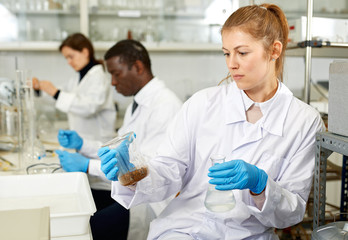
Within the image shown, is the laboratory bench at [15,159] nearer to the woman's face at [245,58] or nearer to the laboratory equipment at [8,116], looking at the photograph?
the laboratory equipment at [8,116]

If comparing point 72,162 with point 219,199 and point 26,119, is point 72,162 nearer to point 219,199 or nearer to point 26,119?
point 26,119

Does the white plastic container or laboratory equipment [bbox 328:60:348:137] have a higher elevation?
laboratory equipment [bbox 328:60:348:137]

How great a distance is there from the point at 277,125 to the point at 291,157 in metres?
0.11

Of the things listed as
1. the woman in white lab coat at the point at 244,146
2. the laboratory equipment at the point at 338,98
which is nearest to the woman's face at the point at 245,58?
the woman in white lab coat at the point at 244,146

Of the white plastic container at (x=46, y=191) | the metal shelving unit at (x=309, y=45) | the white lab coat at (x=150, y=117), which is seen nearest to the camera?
the white plastic container at (x=46, y=191)

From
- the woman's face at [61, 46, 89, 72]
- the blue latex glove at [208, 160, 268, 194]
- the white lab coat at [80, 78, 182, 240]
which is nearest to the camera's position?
the blue latex glove at [208, 160, 268, 194]

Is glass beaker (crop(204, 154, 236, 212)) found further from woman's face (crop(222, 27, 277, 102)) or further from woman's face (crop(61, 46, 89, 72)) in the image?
woman's face (crop(61, 46, 89, 72))

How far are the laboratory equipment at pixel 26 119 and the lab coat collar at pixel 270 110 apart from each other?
0.98 meters

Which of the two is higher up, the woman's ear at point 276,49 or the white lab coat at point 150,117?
the woman's ear at point 276,49

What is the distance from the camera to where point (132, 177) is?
1.18 metres

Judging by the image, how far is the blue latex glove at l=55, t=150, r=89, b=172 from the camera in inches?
68.9

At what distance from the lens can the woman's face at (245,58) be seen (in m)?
1.22

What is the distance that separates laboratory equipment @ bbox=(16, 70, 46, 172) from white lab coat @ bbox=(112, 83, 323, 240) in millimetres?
782

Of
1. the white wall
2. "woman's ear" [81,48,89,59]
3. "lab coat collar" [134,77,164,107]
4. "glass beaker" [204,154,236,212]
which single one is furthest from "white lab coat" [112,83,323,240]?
the white wall
